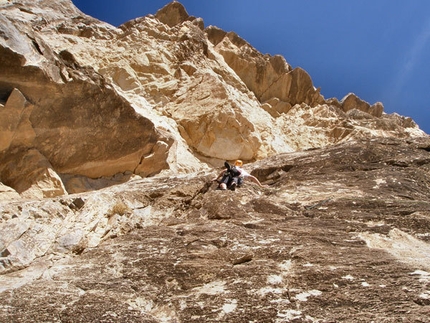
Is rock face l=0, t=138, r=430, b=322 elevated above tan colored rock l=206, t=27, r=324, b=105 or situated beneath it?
situated beneath

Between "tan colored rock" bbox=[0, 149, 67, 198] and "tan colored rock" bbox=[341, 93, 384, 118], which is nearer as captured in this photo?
"tan colored rock" bbox=[0, 149, 67, 198]

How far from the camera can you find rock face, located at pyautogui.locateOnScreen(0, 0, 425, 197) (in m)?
13.8

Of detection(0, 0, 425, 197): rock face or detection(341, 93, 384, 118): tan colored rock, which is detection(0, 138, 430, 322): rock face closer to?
detection(0, 0, 425, 197): rock face

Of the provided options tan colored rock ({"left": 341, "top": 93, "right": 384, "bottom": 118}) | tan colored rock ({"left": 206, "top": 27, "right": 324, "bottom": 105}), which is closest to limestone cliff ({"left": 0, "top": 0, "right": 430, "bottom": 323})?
tan colored rock ({"left": 206, "top": 27, "right": 324, "bottom": 105})

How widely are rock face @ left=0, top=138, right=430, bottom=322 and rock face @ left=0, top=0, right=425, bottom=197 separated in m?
5.68

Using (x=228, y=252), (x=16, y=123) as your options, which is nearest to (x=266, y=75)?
(x=16, y=123)

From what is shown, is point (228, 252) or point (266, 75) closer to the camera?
point (228, 252)

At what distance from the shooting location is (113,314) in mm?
5105

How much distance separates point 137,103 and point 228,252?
18.3m

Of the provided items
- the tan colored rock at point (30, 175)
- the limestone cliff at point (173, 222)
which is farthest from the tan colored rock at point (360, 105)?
the tan colored rock at point (30, 175)

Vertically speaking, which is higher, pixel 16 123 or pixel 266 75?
pixel 266 75

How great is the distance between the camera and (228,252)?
6359 millimetres

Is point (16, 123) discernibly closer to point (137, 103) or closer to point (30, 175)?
point (30, 175)

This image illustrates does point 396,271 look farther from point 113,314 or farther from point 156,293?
→ point 113,314
